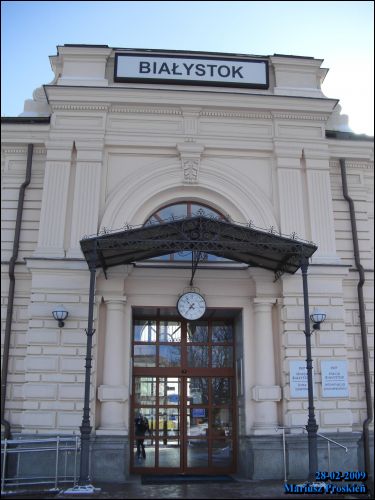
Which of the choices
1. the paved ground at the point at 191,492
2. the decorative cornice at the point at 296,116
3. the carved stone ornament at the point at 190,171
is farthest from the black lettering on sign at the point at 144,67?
the paved ground at the point at 191,492

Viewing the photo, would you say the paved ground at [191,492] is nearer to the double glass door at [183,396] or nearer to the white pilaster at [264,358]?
the white pilaster at [264,358]

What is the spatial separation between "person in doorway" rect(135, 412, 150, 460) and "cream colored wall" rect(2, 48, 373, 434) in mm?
1089

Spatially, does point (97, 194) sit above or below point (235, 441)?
above

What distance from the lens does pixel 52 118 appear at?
13.2m

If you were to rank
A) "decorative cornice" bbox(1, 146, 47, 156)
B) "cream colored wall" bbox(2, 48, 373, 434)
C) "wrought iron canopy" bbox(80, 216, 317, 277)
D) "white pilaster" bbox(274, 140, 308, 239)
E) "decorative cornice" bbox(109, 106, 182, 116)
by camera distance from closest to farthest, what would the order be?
"wrought iron canopy" bbox(80, 216, 317, 277)
"cream colored wall" bbox(2, 48, 373, 434)
"white pilaster" bbox(274, 140, 308, 239)
"decorative cornice" bbox(109, 106, 182, 116)
"decorative cornice" bbox(1, 146, 47, 156)

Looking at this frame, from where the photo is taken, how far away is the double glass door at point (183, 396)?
12539 mm

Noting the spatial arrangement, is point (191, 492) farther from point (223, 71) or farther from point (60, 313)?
point (223, 71)

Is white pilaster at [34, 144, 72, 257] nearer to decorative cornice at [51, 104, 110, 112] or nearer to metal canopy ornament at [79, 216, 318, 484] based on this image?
decorative cornice at [51, 104, 110, 112]

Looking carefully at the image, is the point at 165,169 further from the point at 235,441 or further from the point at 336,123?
the point at 235,441

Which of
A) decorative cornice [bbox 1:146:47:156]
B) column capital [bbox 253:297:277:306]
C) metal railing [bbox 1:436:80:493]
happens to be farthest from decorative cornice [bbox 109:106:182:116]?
metal railing [bbox 1:436:80:493]

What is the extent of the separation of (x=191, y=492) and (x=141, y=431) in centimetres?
298

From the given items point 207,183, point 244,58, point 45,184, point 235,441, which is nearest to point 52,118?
point 45,184

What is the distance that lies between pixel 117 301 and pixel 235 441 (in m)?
4.34

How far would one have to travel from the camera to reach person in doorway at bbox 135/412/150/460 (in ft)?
41.0
